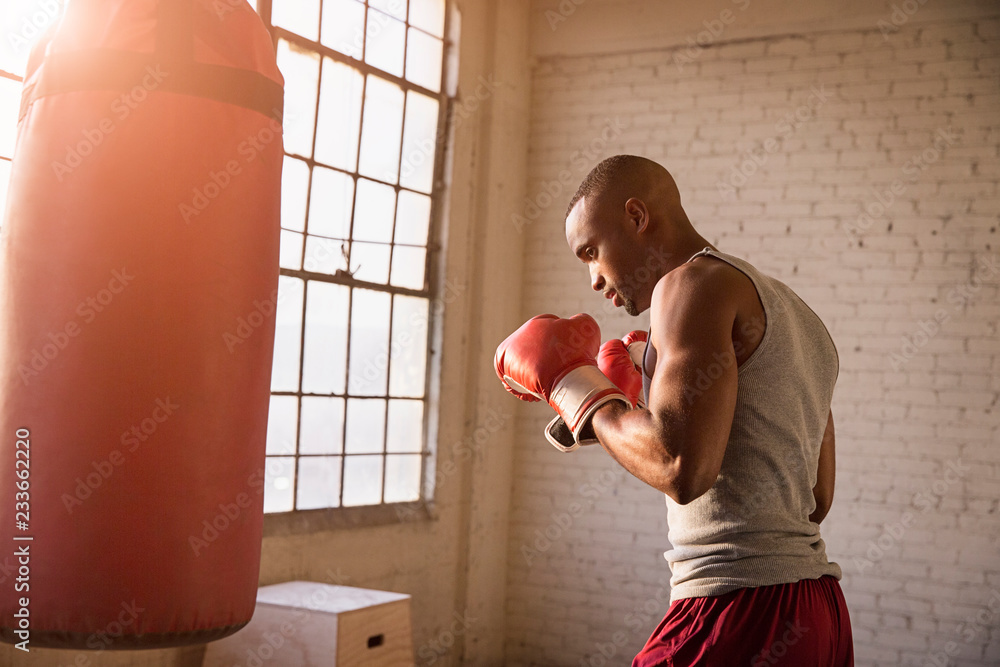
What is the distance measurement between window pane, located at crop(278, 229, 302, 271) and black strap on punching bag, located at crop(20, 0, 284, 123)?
189 cm

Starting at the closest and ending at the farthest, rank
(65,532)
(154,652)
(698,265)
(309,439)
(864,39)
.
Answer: (698,265) < (65,532) < (154,652) < (309,439) < (864,39)

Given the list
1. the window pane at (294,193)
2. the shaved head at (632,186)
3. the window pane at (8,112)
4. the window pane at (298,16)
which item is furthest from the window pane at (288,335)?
the shaved head at (632,186)

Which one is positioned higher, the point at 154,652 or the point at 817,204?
the point at 817,204

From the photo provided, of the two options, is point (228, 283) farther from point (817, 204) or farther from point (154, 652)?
point (817, 204)

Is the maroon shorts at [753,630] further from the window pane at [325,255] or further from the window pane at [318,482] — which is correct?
the window pane at [325,255]

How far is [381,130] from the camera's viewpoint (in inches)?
165

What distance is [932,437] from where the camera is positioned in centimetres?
422

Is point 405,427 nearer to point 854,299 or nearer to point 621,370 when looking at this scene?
point 854,299

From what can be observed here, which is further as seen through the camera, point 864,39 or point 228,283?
point 864,39

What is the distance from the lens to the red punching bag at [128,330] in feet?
5.28

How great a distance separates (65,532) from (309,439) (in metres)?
2.21

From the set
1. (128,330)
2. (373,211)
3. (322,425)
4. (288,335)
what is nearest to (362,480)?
(322,425)

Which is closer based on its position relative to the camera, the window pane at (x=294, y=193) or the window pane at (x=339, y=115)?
the window pane at (x=294, y=193)

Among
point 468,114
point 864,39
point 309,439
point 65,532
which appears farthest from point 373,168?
point 65,532
